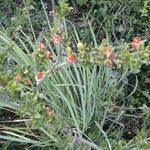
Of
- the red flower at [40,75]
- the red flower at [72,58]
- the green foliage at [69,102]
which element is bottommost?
the green foliage at [69,102]

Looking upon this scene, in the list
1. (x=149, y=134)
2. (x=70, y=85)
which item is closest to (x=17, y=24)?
(x=70, y=85)

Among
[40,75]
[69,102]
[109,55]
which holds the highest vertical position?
[109,55]

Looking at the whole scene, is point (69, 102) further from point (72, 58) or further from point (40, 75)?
point (72, 58)

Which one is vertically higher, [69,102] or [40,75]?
[40,75]

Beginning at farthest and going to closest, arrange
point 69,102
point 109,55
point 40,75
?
point 69,102, point 40,75, point 109,55

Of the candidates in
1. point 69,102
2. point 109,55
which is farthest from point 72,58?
point 69,102

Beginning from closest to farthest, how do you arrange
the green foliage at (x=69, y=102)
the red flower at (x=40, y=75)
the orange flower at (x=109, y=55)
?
the orange flower at (x=109, y=55) < the red flower at (x=40, y=75) < the green foliage at (x=69, y=102)

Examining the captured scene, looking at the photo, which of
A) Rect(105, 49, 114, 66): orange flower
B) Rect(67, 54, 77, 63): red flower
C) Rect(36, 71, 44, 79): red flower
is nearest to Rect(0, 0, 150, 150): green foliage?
Rect(36, 71, 44, 79): red flower

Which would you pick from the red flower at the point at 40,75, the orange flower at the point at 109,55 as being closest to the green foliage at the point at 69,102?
the red flower at the point at 40,75

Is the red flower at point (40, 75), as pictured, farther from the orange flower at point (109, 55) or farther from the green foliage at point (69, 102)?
the orange flower at point (109, 55)

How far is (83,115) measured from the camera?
1976 millimetres

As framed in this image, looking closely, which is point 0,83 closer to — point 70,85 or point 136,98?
point 70,85

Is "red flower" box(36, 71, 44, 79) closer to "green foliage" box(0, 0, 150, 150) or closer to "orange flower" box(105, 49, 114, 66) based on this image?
"green foliage" box(0, 0, 150, 150)

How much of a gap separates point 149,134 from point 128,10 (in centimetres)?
87
